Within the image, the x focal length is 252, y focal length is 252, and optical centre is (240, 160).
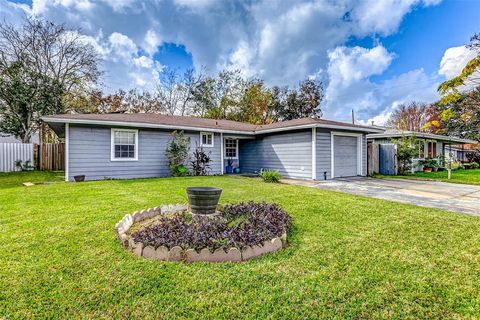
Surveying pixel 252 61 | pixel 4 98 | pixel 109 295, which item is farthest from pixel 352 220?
pixel 4 98

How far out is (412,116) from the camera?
3559 centimetres

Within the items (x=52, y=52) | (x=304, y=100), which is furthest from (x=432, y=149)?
(x=52, y=52)

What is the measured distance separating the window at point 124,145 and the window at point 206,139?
3082mm

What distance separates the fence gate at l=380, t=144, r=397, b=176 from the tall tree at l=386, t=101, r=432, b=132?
2435cm

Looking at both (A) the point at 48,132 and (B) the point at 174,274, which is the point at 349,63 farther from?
(A) the point at 48,132

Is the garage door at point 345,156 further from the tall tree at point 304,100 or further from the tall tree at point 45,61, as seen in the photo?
the tall tree at point 45,61

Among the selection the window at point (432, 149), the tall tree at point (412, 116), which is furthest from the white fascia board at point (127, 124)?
the tall tree at point (412, 116)

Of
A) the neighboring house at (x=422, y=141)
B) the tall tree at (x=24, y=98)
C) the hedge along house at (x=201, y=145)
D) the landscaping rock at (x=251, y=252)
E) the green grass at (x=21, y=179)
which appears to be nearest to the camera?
the landscaping rock at (x=251, y=252)

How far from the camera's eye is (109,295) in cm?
230

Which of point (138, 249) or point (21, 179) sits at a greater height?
point (21, 179)

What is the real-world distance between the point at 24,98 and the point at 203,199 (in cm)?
1851

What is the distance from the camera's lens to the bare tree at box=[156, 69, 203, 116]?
1033 inches

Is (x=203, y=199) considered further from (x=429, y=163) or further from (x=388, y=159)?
(x=429, y=163)

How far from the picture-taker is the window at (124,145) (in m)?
10.3
